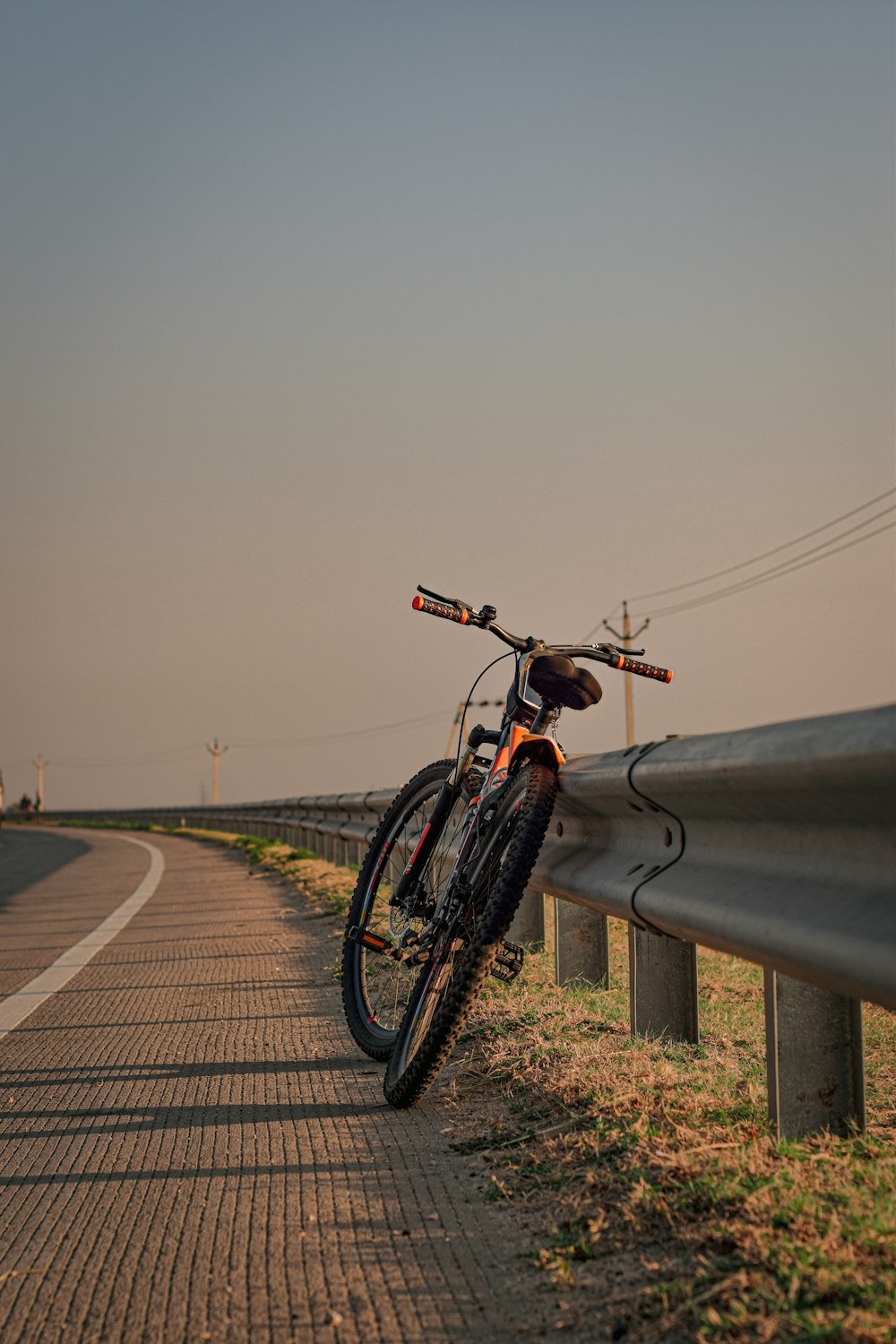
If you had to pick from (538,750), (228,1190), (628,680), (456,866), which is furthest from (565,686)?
(628,680)

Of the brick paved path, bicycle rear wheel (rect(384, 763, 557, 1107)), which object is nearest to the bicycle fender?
bicycle rear wheel (rect(384, 763, 557, 1107))

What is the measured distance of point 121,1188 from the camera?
327 cm

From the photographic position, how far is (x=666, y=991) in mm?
4289

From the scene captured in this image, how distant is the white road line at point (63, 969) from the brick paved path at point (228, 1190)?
0.13m

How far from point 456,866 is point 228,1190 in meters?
1.48

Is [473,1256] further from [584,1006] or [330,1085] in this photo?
[584,1006]

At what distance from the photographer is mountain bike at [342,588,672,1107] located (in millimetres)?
3875

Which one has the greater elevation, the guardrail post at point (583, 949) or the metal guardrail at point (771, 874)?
the metal guardrail at point (771, 874)

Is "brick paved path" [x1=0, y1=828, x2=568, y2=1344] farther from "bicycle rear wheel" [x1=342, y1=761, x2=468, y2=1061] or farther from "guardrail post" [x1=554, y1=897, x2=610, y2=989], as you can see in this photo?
"guardrail post" [x1=554, y1=897, x2=610, y2=989]

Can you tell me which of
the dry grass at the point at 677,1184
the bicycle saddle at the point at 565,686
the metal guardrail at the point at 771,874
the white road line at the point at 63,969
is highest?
the bicycle saddle at the point at 565,686

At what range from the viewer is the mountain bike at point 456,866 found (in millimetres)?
3875

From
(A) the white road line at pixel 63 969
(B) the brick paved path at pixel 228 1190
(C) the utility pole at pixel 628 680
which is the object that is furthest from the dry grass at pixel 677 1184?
(C) the utility pole at pixel 628 680

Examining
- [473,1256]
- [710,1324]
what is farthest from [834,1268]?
[473,1256]

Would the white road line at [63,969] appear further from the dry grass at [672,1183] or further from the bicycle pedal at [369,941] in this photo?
the dry grass at [672,1183]
